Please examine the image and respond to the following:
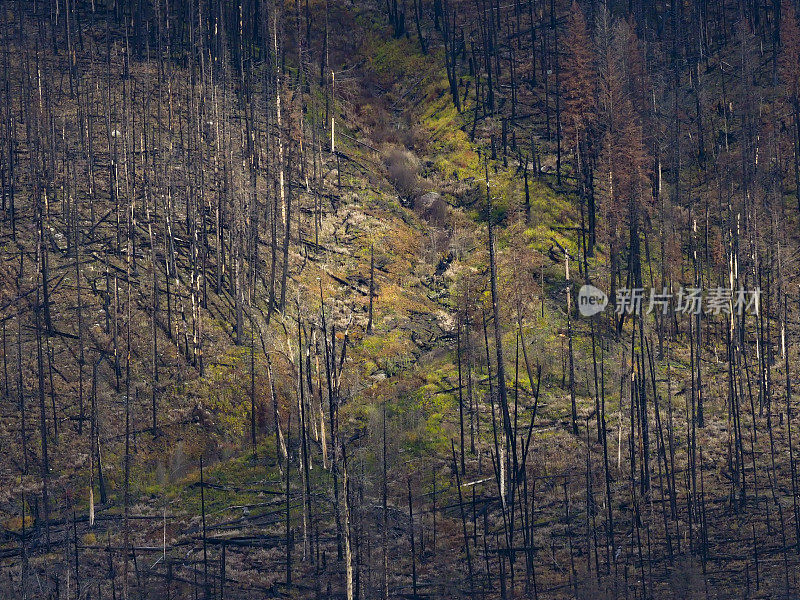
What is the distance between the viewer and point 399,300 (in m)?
47.6

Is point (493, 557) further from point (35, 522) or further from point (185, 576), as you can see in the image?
point (35, 522)

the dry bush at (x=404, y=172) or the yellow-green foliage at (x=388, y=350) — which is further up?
the dry bush at (x=404, y=172)

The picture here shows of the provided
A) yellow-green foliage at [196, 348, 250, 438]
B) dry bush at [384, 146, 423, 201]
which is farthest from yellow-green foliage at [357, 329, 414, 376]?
dry bush at [384, 146, 423, 201]

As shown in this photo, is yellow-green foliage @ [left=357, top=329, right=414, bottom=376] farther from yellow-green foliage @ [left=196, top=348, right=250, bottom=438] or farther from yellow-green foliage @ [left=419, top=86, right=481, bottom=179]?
yellow-green foliage @ [left=419, top=86, right=481, bottom=179]

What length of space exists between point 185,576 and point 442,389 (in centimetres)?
1539

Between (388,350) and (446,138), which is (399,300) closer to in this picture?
(388,350)

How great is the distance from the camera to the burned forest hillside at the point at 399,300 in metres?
31.4

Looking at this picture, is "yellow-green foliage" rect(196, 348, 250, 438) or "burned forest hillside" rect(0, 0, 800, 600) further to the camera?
"yellow-green foliage" rect(196, 348, 250, 438)

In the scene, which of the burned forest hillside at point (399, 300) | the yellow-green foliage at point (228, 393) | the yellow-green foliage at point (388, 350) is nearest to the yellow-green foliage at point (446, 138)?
the burned forest hillside at point (399, 300)

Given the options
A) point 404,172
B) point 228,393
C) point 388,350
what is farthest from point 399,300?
point 228,393

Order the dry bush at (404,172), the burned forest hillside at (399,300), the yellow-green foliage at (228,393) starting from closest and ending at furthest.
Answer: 1. the burned forest hillside at (399,300)
2. the yellow-green foliage at (228,393)
3. the dry bush at (404,172)

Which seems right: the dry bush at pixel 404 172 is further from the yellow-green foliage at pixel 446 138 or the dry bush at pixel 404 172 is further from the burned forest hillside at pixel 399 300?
the yellow-green foliage at pixel 446 138

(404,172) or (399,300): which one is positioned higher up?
(404,172)

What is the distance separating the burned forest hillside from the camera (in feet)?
103
